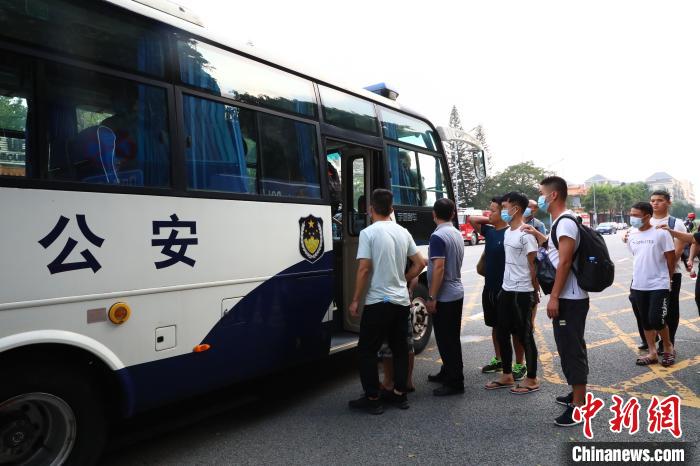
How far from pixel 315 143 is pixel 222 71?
3.68ft

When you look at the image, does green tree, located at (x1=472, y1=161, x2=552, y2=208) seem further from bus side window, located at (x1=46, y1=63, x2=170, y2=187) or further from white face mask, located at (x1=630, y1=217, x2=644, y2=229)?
bus side window, located at (x1=46, y1=63, x2=170, y2=187)

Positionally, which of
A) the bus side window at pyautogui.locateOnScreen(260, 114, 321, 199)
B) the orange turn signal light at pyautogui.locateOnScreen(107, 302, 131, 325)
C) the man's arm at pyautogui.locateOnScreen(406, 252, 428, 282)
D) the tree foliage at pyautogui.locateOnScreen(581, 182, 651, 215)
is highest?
the tree foliage at pyautogui.locateOnScreen(581, 182, 651, 215)

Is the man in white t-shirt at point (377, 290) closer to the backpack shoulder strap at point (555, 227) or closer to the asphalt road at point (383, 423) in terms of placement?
the asphalt road at point (383, 423)

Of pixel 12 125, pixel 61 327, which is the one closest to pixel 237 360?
pixel 61 327

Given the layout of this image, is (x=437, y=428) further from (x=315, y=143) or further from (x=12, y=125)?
(x=12, y=125)

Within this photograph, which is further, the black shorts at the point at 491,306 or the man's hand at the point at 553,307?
the black shorts at the point at 491,306

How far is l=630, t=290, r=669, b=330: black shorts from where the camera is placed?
205 inches

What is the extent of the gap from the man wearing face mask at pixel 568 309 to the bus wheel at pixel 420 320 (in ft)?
7.27

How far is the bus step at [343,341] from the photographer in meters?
4.96

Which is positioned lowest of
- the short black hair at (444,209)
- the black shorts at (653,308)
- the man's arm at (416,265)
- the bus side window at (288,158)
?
the black shorts at (653,308)

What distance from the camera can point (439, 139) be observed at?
6934 millimetres

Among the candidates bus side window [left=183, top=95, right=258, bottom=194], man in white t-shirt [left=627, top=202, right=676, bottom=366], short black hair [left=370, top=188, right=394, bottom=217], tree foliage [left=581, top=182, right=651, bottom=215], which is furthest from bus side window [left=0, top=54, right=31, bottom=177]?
tree foliage [left=581, top=182, right=651, bottom=215]

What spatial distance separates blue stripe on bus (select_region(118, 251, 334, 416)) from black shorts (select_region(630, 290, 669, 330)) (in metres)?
3.35

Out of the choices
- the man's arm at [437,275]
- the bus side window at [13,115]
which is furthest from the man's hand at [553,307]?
the bus side window at [13,115]
